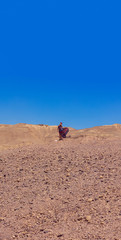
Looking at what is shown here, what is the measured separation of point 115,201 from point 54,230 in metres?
2.03

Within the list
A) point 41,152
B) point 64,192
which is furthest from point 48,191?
point 41,152

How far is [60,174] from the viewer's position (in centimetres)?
1062

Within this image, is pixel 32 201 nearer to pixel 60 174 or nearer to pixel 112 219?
pixel 60 174

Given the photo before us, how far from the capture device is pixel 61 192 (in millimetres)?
9164

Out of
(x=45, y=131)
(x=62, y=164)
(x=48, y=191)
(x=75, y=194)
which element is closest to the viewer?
(x=75, y=194)

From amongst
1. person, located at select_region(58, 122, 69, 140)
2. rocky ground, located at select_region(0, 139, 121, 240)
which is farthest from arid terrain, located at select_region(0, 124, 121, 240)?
person, located at select_region(58, 122, 69, 140)

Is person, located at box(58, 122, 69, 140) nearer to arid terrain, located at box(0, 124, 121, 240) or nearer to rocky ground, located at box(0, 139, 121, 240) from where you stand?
arid terrain, located at box(0, 124, 121, 240)

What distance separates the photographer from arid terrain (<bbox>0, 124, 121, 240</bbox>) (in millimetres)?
6949

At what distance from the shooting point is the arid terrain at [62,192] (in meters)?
6.95

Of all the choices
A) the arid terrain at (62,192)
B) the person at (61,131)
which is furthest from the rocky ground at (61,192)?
the person at (61,131)

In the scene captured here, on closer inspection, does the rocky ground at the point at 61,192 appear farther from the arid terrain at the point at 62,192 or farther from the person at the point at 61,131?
the person at the point at 61,131

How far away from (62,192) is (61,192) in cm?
3

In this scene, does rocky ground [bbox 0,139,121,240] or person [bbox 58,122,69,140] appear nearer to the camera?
rocky ground [bbox 0,139,121,240]

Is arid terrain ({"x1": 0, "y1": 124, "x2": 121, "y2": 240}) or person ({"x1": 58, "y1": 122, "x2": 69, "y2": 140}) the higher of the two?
person ({"x1": 58, "y1": 122, "x2": 69, "y2": 140})
